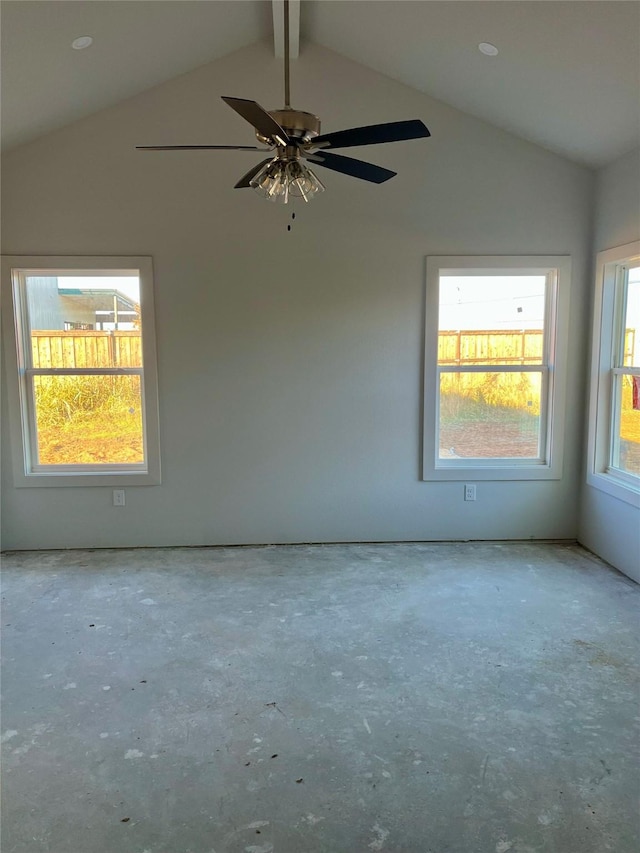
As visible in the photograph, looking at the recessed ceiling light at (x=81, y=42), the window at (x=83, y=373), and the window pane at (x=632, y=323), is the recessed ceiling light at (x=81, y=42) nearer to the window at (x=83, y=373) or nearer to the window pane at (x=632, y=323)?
the window at (x=83, y=373)

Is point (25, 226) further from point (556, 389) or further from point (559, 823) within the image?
point (559, 823)

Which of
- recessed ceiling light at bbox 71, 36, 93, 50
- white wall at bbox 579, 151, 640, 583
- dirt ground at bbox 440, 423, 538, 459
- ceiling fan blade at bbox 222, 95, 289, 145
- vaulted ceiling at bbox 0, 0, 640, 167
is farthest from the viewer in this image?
dirt ground at bbox 440, 423, 538, 459

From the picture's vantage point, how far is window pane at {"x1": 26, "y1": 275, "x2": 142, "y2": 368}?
4.12 m

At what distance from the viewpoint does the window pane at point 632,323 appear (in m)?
3.71

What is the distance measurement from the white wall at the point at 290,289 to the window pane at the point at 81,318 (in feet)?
0.79

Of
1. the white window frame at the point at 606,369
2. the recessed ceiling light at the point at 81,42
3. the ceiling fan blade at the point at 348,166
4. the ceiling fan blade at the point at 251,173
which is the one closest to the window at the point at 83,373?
the recessed ceiling light at the point at 81,42

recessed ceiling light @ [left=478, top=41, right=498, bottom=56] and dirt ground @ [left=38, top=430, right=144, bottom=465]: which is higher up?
recessed ceiling light @ [left=478, top=41, right=498, bottom=56]

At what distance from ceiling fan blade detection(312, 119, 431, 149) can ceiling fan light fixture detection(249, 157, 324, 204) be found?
118 millimetres

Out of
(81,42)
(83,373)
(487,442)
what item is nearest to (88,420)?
(83,373)

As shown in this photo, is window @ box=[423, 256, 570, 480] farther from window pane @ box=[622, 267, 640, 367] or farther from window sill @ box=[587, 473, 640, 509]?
window pane @ box=[622, 267, 640, 367]

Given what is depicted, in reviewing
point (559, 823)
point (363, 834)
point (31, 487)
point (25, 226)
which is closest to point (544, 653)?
point (559, 823)

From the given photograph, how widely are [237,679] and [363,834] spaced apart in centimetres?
98

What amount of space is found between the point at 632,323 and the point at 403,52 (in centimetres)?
233

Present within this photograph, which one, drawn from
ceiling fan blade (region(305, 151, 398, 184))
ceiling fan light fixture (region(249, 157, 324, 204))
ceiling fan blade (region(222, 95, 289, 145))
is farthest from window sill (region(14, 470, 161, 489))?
ceiling fan blade (region(222, 95, 289, 145))
